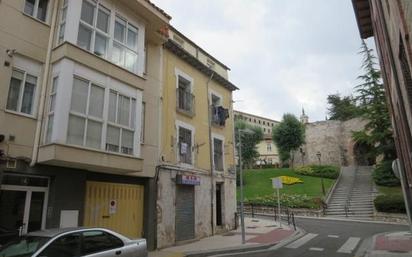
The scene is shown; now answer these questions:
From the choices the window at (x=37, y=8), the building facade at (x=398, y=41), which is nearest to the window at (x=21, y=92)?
the window at (x=37, y=8)

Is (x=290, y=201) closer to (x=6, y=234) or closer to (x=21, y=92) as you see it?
(x=6, y=234)

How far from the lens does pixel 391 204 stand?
23891 millimetres

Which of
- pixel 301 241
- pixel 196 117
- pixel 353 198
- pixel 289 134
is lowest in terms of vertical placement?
pixel 301 241

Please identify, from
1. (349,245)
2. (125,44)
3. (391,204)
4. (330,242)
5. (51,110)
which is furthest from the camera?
(391,204)

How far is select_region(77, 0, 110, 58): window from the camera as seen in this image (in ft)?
37.3

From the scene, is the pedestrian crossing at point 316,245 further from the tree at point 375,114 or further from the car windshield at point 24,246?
the tree at point 375,114

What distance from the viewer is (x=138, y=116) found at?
501 inches

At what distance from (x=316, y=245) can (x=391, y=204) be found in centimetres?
1292

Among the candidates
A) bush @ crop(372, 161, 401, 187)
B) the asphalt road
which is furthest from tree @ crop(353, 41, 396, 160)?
the asphalt road

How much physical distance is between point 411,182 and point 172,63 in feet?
37.5

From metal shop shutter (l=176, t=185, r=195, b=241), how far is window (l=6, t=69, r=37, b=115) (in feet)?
24.2

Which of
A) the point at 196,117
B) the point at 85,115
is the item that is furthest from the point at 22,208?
the point at 196,117

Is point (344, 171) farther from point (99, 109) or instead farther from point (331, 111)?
point (99, 109)

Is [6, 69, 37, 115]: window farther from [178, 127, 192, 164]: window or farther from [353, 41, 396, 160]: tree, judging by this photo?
[353, 41, 396, 160]: tree
